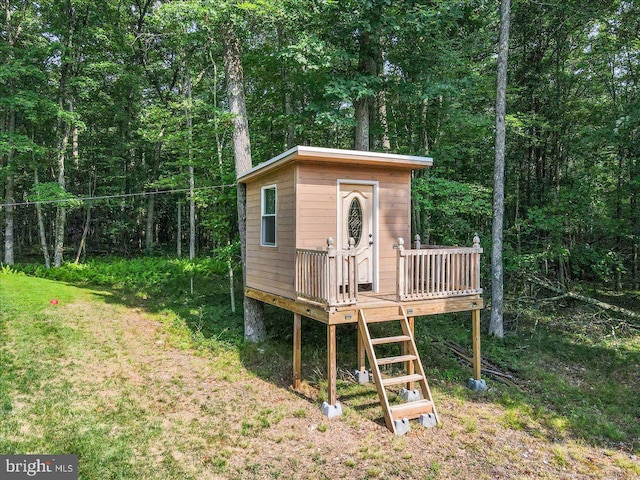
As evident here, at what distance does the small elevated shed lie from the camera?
529cm

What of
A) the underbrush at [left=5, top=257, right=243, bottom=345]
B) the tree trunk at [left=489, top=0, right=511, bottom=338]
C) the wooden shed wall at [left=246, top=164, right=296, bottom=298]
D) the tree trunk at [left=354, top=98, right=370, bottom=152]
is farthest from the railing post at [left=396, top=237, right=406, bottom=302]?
the tree trunk at [left=354, top=98, right=370, bottom=152]

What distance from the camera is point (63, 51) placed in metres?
13.2

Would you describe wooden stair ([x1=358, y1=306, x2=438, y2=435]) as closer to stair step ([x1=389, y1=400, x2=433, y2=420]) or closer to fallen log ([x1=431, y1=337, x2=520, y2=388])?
stair step ([x1=389, y1=400, x2=433, y2=420])

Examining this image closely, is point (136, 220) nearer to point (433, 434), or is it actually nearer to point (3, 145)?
point (3, 145)

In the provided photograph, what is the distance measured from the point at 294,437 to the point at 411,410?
60.8 inches

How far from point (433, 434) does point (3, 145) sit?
1489 centimetres

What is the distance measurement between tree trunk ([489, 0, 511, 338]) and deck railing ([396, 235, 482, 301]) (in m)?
3.25

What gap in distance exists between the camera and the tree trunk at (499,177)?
8.85 m

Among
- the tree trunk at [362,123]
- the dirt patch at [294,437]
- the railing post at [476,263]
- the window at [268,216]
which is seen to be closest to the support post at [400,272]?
the railing post at [476,263]

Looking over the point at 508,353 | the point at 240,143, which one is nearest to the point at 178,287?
the point at 240,143

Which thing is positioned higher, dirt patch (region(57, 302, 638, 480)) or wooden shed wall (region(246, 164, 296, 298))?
wooden shed wall (region(246, 164, 296, 298))

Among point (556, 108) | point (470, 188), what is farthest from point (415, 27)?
point (556, 108)

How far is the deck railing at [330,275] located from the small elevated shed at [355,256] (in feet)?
0.05

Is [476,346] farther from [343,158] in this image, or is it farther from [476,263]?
[343,158]
